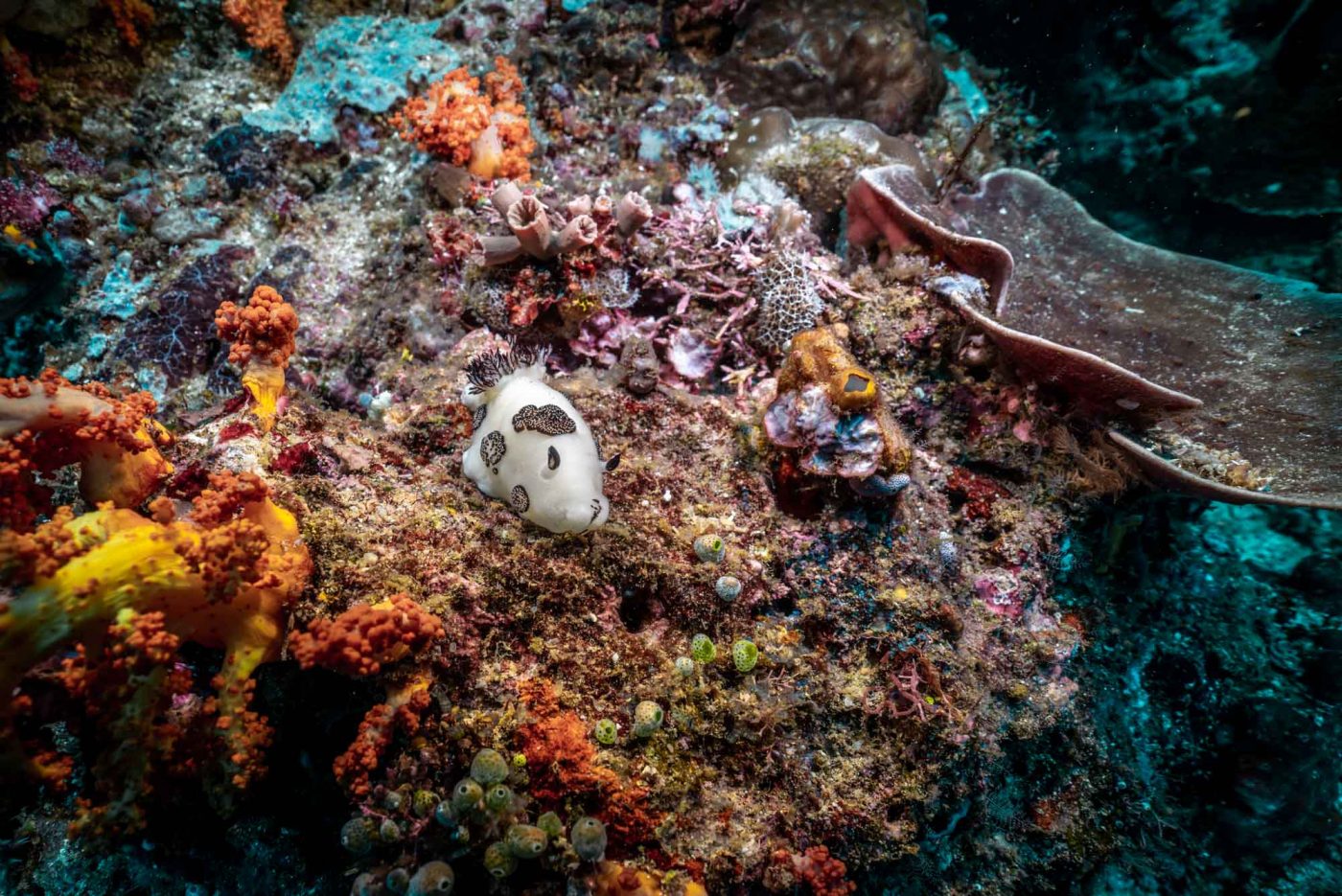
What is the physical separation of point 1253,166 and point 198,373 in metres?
9.45

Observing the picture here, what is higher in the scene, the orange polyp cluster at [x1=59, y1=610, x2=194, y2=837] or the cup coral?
the cup coral

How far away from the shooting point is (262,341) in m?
3.08

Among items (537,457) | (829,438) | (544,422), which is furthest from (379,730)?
(829,438)

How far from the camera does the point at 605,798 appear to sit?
100 inches

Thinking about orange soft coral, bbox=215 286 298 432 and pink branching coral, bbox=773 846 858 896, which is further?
orange soft coral, bbox=215 286 298 432

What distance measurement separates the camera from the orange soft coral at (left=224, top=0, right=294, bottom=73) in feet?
17.4

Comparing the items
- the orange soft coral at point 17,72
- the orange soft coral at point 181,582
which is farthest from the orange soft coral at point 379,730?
the orange soft coral at point 17,72

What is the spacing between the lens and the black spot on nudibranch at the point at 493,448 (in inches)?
120

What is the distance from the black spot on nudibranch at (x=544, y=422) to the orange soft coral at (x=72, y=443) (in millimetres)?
1636

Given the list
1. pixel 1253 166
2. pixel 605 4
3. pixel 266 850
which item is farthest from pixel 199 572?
pixel 1253 166

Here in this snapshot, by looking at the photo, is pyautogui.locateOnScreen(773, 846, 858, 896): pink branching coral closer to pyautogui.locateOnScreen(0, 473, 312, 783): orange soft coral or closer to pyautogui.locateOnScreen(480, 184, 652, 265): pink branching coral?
pyautogui.locateOnScreen(0, 473, 312, 783): orange soft coral

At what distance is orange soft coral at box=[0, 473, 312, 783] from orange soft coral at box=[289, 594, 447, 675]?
1.05 feet

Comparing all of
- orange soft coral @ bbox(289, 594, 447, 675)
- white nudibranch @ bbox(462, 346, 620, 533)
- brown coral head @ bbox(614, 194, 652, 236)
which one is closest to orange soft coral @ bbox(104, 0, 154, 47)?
brown coral head @ bbox(614, 194, 652, 236)

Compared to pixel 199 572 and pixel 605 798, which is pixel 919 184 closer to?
pixel 605 798
